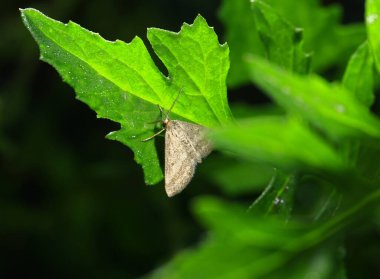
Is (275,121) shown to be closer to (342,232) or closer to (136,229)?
(342,232)

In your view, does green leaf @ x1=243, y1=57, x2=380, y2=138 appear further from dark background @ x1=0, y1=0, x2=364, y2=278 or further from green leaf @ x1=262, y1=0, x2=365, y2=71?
dark background @ x1=0, y1=0, x2=364, y2=278

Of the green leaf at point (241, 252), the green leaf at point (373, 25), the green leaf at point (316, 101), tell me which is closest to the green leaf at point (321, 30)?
the green leaf at point (373, 25)

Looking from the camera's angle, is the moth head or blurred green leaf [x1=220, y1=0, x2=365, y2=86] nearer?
the moth head

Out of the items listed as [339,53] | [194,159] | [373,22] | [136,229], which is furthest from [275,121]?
[136,229]

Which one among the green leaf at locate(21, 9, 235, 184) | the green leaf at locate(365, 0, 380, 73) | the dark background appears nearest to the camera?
the green leaf at locate(365, 0, 380, 73)

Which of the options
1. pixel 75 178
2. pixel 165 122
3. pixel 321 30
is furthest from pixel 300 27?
pixel 75 178

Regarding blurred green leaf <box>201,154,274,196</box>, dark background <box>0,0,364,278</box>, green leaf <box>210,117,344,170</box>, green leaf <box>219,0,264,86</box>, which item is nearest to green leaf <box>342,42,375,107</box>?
green leaf <box>210,117,344,170</box>

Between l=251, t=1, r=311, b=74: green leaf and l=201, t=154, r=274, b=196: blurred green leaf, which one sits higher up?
l=251, t=1, r=311, b=74: green leaf
